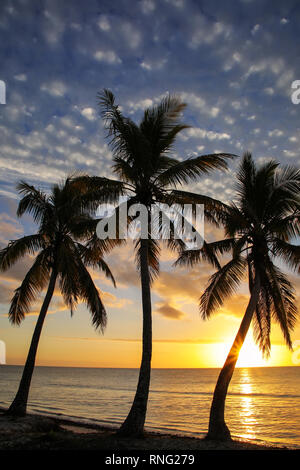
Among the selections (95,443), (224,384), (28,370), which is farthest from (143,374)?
(28,370)

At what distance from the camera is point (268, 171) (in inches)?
530

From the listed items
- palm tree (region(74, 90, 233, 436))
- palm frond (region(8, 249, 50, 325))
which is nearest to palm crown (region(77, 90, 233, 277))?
palm tree (region(74, 90, 233, 436))

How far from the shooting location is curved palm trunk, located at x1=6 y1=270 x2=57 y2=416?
539 inches

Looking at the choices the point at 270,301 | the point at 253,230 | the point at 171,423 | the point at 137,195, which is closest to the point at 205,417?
the point at 171,423

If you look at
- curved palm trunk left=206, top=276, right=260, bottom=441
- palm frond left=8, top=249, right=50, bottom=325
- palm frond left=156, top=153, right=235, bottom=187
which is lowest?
curved palm trunk left=206, top=276, right=260, bottom=441

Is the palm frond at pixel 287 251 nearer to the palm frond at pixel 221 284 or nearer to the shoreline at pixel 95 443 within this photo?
the palm frond at pixel 221 284

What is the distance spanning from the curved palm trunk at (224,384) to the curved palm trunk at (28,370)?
24.2 feet

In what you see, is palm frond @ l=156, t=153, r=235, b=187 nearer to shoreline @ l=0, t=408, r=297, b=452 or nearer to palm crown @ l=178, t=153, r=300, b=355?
palm crown @ l=178, t=153, r=300, b=355

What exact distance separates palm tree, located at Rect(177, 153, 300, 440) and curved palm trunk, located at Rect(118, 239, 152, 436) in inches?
92.1

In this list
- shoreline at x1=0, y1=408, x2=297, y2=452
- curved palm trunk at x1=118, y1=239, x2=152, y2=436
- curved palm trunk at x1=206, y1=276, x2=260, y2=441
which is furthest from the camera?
curved palm trunk at x1=206, y1=276, x2=260, y2=441

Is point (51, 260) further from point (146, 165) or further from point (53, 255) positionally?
point (146, 165)

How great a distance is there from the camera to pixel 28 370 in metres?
14.1

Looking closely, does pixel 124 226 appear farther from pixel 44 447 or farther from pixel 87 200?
pixel 44 447
